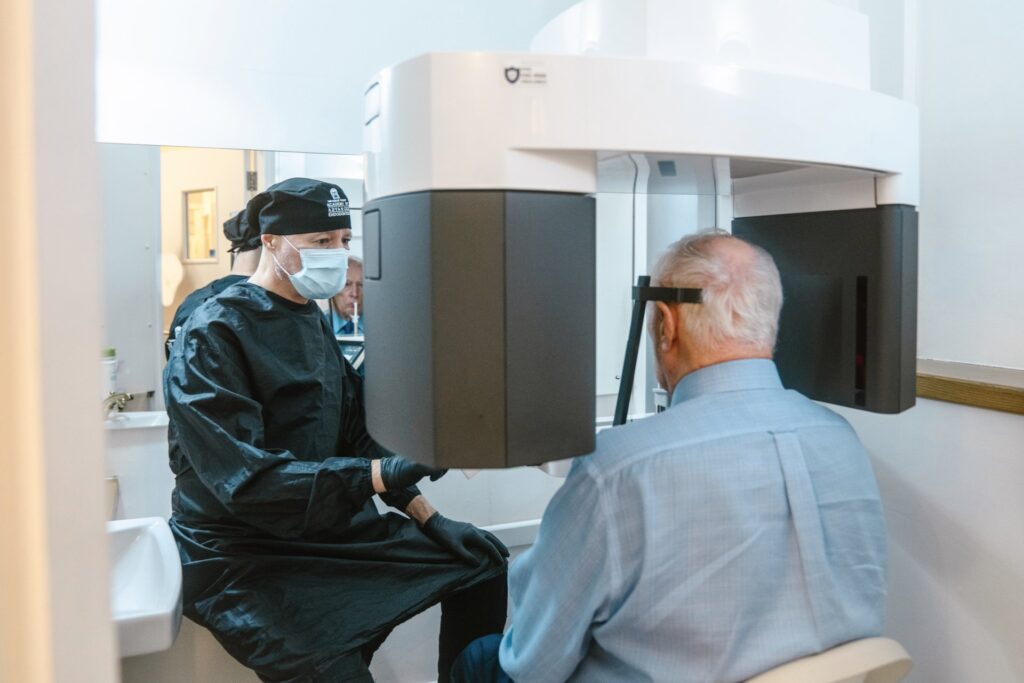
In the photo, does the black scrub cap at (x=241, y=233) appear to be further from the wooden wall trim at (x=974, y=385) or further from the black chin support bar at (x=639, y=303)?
the wooden wall trim at (x=974, y=385)

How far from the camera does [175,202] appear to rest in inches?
63.2

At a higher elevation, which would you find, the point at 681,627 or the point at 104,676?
the point at 104,676

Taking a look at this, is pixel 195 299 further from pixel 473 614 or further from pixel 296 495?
pixel 473 614

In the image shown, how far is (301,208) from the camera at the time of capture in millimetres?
1481

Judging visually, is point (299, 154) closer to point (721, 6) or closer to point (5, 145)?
point (721, 6)

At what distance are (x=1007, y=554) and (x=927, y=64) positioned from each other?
0.93 m

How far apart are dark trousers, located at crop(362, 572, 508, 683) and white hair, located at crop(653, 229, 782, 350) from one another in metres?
0.87

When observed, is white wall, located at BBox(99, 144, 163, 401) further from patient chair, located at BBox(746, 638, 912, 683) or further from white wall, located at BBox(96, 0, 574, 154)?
patient chair, located at BBox(746, 638, 912, 683)

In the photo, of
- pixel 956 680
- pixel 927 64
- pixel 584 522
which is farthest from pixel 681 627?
pixel 927 64

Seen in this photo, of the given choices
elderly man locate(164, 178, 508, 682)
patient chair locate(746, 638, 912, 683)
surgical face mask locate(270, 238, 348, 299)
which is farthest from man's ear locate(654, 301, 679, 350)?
surgical face mask locate(270, 238, 348, 299)

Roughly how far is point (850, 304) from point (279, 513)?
0.98 meters

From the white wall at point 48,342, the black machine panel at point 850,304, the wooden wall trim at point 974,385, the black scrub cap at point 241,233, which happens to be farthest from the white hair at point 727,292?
the black scrub cap at point 241,233

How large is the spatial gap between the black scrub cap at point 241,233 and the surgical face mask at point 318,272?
0.10 m

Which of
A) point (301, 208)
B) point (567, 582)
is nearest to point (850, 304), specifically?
point (567, 582)
